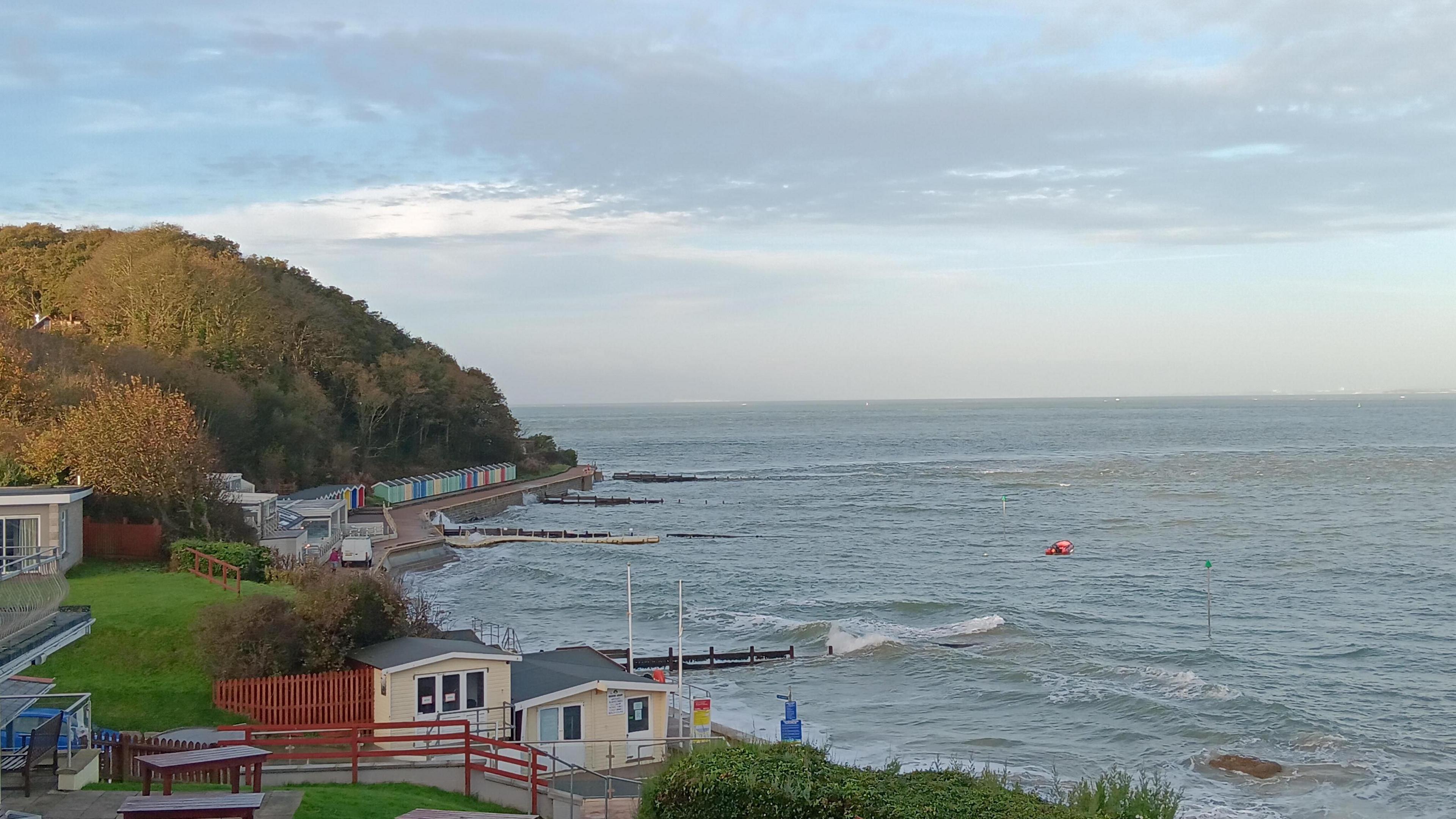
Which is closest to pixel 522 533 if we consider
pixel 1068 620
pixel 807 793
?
pixel 1068 620

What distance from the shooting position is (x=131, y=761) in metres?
15.0

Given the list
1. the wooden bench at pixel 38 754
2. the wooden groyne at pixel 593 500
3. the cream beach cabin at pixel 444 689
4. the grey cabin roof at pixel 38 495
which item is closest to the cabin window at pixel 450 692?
the cream beach cabin at pixel 444 689

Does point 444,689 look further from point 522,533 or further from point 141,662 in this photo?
point 522,533

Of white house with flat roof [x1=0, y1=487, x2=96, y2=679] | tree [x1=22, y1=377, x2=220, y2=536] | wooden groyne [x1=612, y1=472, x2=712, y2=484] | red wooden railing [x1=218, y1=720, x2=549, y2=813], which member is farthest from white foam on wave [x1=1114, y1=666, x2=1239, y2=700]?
wooden groyne [x1=612, y1=472, x2=712, y2=484]

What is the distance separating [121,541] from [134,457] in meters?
2.57

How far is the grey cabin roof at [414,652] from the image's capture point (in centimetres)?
2027

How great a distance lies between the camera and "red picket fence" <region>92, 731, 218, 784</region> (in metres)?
14.8

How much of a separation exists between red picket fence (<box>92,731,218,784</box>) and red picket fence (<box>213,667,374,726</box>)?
16.6ft

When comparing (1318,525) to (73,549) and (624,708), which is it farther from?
(73,549)

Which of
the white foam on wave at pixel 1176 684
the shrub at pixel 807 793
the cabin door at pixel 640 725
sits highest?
the shrub at pixel 807 793

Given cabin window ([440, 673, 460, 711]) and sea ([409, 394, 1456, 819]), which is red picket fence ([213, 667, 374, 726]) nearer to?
cabin window ([440, 673, 460, 711])

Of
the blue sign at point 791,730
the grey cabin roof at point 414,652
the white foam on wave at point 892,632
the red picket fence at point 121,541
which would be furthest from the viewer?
the white foam on wave at point 892,632

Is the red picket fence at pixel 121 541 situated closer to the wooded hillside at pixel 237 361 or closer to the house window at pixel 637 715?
the wooded hillside at pixel 237 361

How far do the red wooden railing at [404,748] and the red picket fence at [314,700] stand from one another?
943mm
